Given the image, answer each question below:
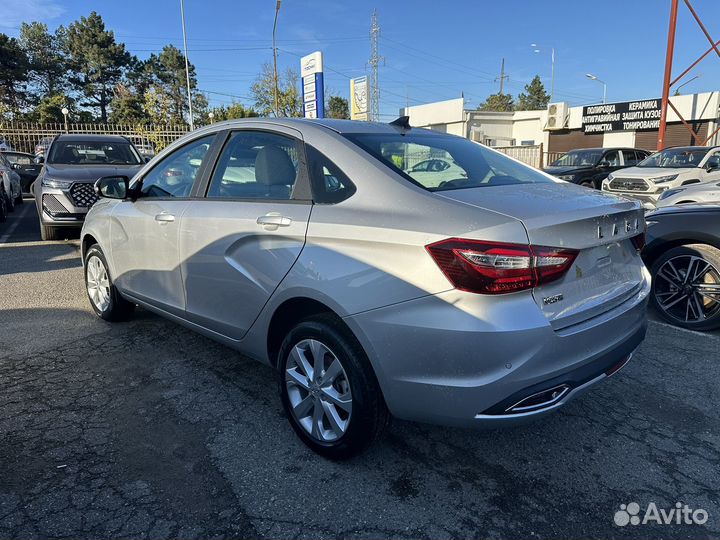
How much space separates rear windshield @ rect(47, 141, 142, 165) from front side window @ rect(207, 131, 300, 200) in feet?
23.1

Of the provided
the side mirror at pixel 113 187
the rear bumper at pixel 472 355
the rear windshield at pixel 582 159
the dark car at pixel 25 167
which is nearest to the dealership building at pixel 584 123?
the rear windshield at pixel 582 159

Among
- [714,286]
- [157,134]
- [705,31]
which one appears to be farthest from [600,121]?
[714,286]

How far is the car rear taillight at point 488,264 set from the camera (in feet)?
6.45

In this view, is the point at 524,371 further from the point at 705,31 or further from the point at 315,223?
the point at 705,31

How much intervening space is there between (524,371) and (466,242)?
552 millimetres

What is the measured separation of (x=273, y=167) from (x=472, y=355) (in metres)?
1.58

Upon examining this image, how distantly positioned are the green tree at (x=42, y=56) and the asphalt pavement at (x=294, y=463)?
70.7m

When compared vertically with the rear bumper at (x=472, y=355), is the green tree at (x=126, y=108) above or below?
above

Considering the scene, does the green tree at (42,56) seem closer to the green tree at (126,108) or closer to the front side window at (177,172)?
the green tree at (126,108)

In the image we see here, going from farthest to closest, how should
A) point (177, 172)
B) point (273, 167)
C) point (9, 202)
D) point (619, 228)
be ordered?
point (9, 202) → point (177, 172) → point (273, 167) → point (619, 228)

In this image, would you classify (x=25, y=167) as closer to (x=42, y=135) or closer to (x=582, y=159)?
(x=42, y=135)

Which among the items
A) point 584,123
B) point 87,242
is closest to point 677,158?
point 87,242

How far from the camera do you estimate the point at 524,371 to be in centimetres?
199

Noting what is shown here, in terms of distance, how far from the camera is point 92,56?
61312mm
